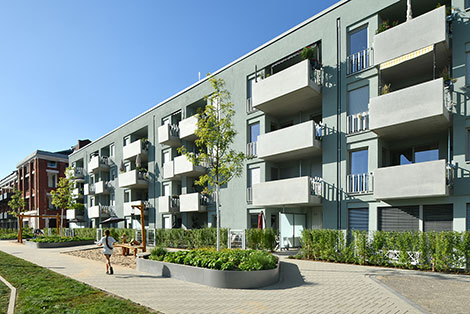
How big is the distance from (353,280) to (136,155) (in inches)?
1058

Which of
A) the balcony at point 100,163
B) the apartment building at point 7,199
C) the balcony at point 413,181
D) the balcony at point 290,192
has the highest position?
the balcony at point 100,163

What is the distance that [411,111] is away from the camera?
47.6 ft

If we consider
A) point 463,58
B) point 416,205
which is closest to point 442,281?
point 416,205

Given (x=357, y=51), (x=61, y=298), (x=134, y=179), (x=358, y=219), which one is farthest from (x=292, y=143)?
(x=134, y=179)

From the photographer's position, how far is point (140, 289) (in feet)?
32.8

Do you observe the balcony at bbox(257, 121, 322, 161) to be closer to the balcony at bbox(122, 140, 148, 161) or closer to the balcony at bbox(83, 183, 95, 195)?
the balcony at bbox(122, 140, 148, 161)

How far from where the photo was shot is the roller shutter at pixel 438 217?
14345 millimetres

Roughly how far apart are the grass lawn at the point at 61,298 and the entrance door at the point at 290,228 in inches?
462

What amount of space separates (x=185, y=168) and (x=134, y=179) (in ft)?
28.0

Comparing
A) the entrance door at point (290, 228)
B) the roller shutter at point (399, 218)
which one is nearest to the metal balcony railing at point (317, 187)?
the entrance door at point (290, 228)

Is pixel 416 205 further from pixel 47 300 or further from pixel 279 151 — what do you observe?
pixel 47 300

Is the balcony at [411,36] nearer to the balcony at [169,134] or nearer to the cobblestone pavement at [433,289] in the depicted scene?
the cobblestone pavement at [433,289]

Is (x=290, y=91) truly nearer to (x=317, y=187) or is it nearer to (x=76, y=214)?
(x=317, y=187)

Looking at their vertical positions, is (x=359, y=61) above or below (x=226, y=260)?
above
